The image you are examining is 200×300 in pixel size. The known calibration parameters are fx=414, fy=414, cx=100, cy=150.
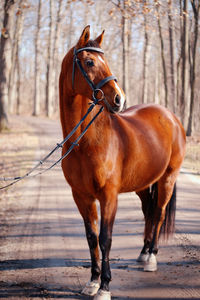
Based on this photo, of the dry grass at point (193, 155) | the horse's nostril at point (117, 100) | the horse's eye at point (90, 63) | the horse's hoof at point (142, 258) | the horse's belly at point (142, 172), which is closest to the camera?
the horse's nostril at point (117, 100)

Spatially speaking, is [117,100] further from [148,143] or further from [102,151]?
[148,143]

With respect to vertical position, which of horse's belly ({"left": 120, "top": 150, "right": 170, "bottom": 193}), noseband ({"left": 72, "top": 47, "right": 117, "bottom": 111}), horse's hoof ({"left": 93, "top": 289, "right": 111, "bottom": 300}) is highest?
noseband ({"left": 72, "top": 47, "right": 117, "bottom": 111})

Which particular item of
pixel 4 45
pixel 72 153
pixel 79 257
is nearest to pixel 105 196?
pixel 72 153

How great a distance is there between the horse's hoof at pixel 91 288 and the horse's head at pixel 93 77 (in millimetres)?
1695

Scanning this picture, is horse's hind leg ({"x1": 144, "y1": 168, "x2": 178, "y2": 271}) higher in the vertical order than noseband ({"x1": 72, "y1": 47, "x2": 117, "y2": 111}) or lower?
lower

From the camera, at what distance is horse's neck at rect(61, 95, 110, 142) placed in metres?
3.78

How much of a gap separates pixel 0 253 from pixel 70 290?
1397 mm

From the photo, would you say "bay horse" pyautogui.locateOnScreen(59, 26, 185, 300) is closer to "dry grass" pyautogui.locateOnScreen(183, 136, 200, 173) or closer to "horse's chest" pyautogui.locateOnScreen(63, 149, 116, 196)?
"horse's chest" pyautogui.locateOnScreen(63, 149, 116, 196)

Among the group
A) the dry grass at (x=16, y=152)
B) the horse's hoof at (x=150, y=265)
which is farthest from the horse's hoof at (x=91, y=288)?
the dry grass at (x=16, y=152)

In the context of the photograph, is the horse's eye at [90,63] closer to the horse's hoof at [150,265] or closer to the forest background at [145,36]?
the horse's hoof at [150,265]

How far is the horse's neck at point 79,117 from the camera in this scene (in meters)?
3.78

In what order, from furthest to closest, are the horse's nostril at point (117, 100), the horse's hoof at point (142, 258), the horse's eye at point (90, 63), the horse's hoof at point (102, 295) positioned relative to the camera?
the horse's hoof at point (142, 258) → the horse's hoof at point (102, 295) → the horse's eye at point (90, 63) → the horse's nostril at point (117, 100)

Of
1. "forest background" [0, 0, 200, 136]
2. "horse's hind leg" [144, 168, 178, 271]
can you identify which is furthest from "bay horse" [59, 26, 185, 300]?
"forest background" [0, 0, 200, 136]

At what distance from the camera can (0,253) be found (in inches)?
197
